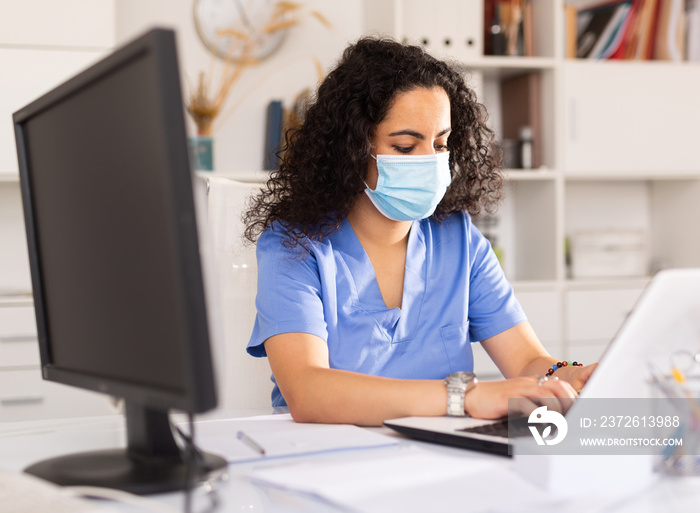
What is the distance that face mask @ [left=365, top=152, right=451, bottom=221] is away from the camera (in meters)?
1.47

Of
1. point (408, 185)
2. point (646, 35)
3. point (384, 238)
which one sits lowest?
point (384, 238)

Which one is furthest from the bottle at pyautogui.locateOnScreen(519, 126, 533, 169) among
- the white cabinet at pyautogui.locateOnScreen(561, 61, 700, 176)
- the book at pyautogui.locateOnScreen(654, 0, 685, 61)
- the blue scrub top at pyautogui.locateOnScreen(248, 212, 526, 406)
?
the blue scrub top at pyautogui.locateOnScreen(248, 212, 526, 406)

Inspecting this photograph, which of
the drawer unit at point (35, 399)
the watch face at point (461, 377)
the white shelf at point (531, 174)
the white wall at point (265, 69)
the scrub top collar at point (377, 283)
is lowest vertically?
the drawer unit at point (35, 399)

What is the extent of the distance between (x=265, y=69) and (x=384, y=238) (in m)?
1.74

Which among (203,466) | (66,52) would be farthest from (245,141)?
(203,466)

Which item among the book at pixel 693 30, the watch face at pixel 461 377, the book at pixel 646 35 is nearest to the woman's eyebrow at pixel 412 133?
the watch face at pixel 461 377

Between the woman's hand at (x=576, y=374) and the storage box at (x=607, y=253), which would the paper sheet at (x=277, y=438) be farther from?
the storage box at (x=607, y=253)

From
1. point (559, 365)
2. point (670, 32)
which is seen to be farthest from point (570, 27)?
point (559, 365)

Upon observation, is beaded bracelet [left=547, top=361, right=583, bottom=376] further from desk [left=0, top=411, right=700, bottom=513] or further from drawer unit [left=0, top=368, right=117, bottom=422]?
drawer unit [left=0, top=368, right=117, bottom=422]

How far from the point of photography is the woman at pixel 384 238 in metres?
1.34

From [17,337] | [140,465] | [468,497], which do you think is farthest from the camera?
[17,337]

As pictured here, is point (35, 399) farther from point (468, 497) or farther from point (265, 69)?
point (468, 497)

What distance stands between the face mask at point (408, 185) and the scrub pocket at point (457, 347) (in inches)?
8.9

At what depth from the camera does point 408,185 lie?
1463mm
